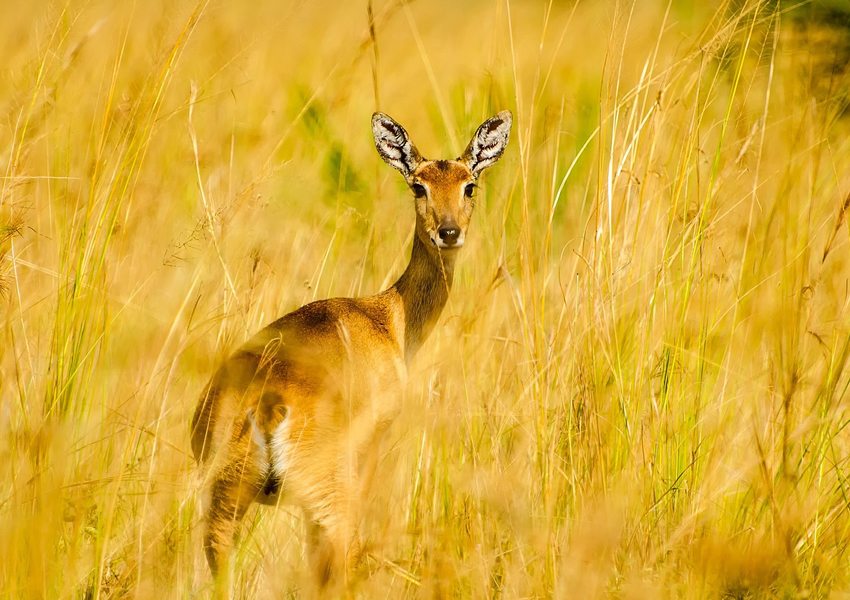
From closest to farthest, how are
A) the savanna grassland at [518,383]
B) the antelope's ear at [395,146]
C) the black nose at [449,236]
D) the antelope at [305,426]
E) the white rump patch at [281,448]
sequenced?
the savanna grassland at [518,383] < the antelope at [305,426] < the white rump patch at [281,448] < the black nose at [449,236] < the antelope's ear at [395,146]

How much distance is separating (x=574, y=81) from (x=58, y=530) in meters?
6.15

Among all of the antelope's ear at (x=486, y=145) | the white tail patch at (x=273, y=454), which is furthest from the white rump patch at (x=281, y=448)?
the antelope's ear at (x=486, y=145)

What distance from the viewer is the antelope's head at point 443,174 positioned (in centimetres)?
465

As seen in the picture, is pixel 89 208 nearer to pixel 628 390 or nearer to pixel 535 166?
pixel 628 390

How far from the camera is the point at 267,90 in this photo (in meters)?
7.94

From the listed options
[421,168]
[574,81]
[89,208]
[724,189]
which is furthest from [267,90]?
[89,208]

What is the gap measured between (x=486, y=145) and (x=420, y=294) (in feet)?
2.74

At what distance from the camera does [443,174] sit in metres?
4.86

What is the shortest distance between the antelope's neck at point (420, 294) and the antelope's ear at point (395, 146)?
1.43ft

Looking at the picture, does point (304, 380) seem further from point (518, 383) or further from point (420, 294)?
point (420, 294)

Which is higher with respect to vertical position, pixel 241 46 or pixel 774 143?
pixel 241 46

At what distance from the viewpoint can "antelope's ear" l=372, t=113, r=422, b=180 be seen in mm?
5008

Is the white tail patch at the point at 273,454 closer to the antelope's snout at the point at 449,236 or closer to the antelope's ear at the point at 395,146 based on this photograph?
the antelope's snout at the point at 449,236

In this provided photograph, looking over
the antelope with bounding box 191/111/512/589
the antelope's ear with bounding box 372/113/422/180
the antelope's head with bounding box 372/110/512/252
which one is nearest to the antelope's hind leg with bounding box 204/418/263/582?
the antelope with bounding box 191/111/512/589
